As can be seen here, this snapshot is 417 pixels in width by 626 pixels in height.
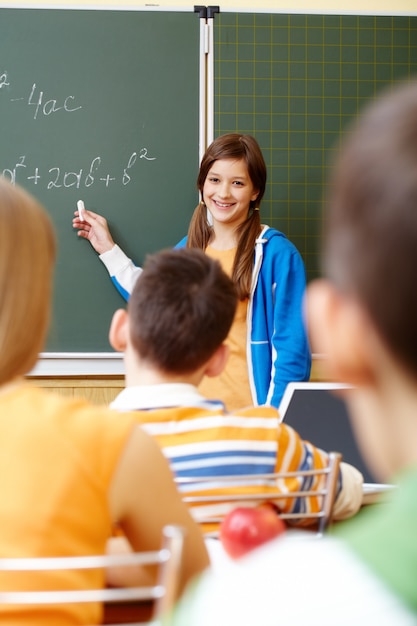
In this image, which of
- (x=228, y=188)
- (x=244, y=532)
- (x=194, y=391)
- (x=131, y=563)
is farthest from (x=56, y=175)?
(x=131, y=563)

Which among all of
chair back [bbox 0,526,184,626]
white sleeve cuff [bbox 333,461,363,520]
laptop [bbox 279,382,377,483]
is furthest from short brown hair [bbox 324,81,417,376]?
laptop [bbox 279,382,377,483]

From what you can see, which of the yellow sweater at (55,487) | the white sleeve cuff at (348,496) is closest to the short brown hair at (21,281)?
the yellow sweater at (55,487)

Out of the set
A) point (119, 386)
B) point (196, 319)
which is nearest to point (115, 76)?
point (119, 386)

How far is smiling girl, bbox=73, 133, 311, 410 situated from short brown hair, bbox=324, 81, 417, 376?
8.21 feet

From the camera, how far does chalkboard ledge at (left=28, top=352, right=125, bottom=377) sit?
3387 mm

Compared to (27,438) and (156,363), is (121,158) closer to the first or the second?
(156,363)

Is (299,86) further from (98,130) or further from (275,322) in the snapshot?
(275,322)

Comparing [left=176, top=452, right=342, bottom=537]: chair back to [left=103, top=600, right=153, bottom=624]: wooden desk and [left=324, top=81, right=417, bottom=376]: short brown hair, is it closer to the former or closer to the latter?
[left=103, top=600, right=153, bottom=624]: wooden desk

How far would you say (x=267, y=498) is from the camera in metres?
1.22

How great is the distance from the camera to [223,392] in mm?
2932

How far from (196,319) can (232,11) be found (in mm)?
2291

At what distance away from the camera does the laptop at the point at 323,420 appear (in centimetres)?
179

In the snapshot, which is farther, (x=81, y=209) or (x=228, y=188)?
(x=81, y=209)

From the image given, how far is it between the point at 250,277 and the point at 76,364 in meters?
0.87
